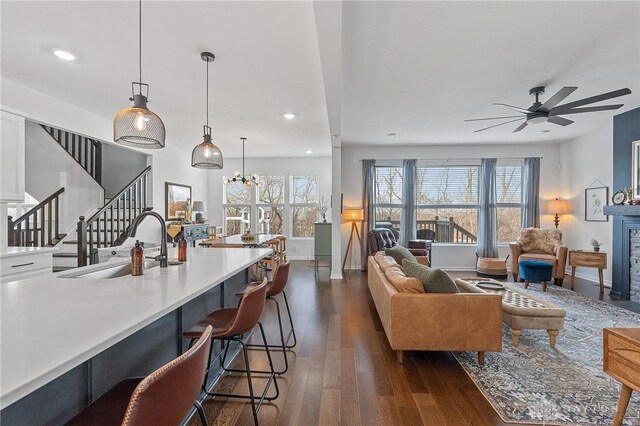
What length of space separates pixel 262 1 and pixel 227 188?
6639 mm

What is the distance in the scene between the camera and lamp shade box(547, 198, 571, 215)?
19.7 feet

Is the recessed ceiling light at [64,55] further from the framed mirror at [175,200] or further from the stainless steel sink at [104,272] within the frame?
the framed mirror at [175,200]

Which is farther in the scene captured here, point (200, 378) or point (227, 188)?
point (227, 188)

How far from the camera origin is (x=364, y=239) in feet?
21.9

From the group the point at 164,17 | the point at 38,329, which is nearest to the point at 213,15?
the point at 164,17

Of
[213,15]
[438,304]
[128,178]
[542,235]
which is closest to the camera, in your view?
[213,15]

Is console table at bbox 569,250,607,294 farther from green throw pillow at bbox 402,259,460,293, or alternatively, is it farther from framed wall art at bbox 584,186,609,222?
green throw pillow at bbox 402,259,460,293

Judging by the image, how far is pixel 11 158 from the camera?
114 inches

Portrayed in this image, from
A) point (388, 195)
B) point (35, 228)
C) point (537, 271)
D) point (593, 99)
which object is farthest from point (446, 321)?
point (35, 228)

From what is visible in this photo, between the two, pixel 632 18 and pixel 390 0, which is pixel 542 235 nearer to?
pixel 632 18

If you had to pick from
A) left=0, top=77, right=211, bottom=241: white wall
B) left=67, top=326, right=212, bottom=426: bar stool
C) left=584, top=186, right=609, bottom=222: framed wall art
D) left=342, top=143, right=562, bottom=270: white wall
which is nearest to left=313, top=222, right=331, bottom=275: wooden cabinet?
left=342, top=143, right=562, bottom=270: white wall

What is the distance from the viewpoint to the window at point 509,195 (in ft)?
21.4

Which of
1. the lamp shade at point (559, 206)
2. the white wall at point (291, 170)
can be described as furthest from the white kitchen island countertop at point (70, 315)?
the lamp shade at point (559, 206)

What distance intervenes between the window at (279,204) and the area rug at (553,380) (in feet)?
18.2
